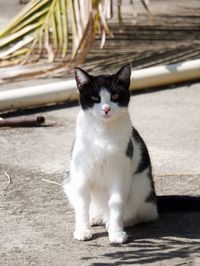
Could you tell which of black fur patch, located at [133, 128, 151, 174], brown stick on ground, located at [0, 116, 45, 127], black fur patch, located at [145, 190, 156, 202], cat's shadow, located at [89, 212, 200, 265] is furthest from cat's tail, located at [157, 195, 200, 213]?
brown stick on ground, located at [0, 116, 45, 127]

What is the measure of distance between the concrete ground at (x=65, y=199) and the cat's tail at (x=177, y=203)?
0.14ft

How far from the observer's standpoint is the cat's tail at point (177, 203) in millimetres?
5016

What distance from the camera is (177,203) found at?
5039mm

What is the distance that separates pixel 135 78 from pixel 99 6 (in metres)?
0.83

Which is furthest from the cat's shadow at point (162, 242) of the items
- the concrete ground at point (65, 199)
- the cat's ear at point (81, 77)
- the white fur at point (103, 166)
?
the cat's ear at point (81, 77)

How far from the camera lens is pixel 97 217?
491cm

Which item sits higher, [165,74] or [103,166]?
[103,166]

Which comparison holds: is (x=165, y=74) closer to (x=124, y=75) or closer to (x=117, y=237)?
(x=124, y=75)

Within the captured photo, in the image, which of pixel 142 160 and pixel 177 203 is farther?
pixel 177 203

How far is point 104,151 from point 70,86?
2629mm

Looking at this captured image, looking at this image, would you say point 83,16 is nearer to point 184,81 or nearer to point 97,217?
point 184,81

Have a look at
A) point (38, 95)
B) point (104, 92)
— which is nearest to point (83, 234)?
point (104, 92)

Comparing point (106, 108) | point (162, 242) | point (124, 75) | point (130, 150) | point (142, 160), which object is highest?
point (124, 75)

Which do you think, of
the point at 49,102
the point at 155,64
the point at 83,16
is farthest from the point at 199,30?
the point at 49,102
